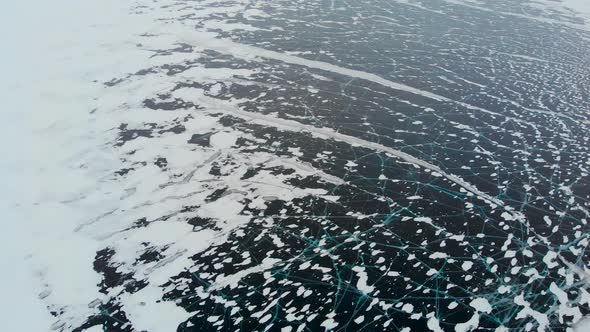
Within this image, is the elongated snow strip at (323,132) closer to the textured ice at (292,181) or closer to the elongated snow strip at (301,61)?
the textured ice at (292,181)

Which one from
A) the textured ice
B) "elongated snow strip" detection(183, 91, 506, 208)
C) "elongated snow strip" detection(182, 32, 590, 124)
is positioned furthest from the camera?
"elongated snow strip" detection(182, 32, 590, 124)

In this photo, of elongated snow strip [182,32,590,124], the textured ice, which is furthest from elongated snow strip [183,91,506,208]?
Answer: elongated snow strip [182,32,590,124]

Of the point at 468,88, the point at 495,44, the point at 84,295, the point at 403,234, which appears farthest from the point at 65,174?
the point at 495,44

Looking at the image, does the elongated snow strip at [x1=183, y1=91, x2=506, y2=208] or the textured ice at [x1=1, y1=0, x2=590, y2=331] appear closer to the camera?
the textured ice at [x1=1, y1=0, x2=590, y2=331]

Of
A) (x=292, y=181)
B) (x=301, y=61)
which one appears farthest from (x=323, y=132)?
(x=301, y=61)

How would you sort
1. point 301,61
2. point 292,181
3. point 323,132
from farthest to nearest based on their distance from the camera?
1. point 301,61
2. point 323,132
3. point 292,181

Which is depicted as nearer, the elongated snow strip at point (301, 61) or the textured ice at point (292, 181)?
the textured ice at point (292, 181)

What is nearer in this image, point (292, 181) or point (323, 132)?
point (292, 181)

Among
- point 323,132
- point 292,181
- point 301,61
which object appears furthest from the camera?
point 301,61

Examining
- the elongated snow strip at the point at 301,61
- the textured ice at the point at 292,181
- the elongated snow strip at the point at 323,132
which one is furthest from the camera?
the elongated snow strip at the point at 301,61

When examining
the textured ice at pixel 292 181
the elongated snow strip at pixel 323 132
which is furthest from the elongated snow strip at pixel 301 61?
the elongated snow strip at pixel 323 132

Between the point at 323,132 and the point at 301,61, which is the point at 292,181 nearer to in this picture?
the point at 323,132

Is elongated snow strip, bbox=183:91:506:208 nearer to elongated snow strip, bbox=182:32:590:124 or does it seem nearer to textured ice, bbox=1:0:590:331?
textured ice, bbox=1:0:590:331
